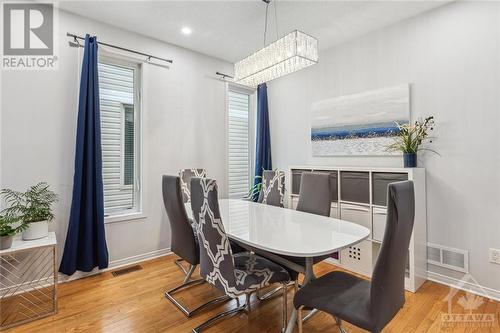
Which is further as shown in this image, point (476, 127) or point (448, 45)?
point (448, 45)

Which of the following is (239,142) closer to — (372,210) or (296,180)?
(296,180)

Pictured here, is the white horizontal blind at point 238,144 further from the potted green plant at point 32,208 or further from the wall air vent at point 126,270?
the potted green plant at point 32,208

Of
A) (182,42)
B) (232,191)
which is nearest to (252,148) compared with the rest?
(232,191)

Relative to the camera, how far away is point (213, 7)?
2.71 meters

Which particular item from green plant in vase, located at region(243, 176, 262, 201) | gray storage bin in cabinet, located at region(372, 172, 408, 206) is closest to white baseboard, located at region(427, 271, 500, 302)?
gray storage bin in cabinet, located at region(372, 172, 408, 206)

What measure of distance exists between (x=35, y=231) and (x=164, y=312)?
130cm

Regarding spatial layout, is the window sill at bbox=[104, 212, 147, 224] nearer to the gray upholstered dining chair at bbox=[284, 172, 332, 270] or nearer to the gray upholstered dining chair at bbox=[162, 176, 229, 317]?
the gray upholstered dining chair at bbox=[162, 176, 229, 317]

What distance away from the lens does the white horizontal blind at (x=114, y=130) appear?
10.3 feet

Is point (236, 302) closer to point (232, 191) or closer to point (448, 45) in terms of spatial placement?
point (232, 191)

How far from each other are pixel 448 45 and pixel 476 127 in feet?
2.74

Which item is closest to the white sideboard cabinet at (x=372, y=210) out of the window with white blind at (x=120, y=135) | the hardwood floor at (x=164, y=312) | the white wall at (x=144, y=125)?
the hardwood floor at (x=164, y=312)

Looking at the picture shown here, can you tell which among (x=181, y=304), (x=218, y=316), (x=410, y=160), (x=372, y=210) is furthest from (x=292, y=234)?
(x=410, y=160)

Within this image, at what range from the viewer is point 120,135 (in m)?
3.25

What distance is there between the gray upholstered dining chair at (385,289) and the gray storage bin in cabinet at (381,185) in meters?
1.34
